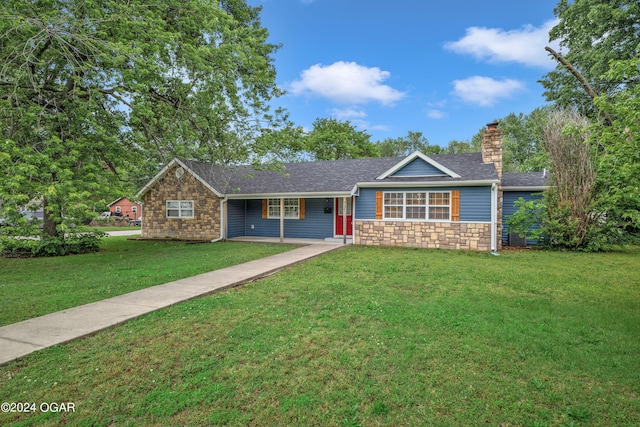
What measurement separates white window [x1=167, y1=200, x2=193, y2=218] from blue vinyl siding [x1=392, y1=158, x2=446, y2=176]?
1004 centimetres

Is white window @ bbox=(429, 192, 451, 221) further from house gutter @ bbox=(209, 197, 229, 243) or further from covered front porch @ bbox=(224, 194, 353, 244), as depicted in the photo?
house gutter @ bbox=(209, 197, 229, 243)

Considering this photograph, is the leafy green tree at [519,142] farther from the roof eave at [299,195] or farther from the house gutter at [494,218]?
the roof eave at [299,195]

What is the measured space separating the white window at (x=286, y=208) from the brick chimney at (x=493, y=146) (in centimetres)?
847

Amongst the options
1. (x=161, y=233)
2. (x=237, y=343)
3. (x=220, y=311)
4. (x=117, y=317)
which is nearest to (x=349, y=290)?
(x=220, y=311)

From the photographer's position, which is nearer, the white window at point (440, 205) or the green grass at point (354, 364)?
the green grass at point (354, 364)

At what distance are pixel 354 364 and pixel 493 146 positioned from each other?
12.5 m

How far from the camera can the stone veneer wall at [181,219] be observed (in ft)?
52.2

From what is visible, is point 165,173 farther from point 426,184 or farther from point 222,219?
point 426,184

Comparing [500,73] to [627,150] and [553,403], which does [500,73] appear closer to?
[627,150]

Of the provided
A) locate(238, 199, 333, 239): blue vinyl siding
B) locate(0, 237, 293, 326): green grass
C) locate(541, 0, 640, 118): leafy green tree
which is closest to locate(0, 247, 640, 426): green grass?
locate(0, 237, 293, 326): green grass

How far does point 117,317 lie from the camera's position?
4.78 meters

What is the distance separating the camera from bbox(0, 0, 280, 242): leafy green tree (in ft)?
24.2

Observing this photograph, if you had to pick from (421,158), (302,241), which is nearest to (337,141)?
(302,241)

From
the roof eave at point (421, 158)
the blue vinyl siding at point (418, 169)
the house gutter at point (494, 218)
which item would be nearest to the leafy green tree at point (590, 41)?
the house gutter at point (494, 218)
